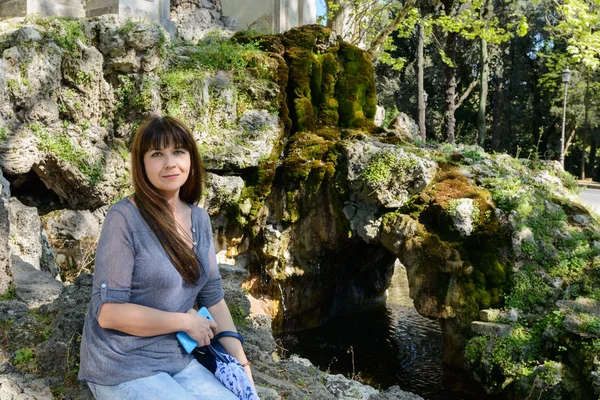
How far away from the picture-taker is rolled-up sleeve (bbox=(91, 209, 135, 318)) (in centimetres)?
221

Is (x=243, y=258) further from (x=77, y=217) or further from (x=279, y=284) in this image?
(x=77, y=217)

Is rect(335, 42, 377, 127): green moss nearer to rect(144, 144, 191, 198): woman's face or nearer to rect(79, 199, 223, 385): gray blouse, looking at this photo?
rect(144, 144, 191, 198): woman's face

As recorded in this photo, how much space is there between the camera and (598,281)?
884 centimetres

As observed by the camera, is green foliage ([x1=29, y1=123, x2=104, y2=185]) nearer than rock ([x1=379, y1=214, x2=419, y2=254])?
Yes

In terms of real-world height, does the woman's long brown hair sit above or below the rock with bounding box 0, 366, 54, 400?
above

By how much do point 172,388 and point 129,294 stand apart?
42cm

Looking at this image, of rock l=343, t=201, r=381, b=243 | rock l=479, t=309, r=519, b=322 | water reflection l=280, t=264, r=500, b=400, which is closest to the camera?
rock l=479, t=309, r=519, b=322

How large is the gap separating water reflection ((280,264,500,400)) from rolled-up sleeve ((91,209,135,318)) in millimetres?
7444

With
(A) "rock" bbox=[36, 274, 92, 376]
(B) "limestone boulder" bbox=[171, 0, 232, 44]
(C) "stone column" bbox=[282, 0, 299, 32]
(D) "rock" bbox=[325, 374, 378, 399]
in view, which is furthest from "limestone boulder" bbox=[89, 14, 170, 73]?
(D) "rock" bbox=[325, 374, 378, 399]

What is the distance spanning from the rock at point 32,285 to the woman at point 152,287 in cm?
207

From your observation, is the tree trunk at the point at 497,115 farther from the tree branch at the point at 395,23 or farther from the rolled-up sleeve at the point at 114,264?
the rolled-up sleeve at the point at 114,264

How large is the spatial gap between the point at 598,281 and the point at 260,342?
6854 millimetres

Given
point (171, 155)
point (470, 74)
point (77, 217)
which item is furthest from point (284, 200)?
point (470, 74)

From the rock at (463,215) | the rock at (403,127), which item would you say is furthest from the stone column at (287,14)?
the rock at (463,215)
